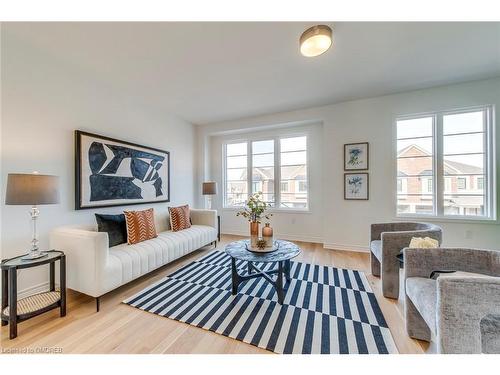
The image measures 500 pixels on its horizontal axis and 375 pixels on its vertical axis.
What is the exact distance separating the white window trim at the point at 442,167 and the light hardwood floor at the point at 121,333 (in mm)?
2051

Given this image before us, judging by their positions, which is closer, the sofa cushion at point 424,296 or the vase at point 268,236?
the sofa cushion at point 424,296

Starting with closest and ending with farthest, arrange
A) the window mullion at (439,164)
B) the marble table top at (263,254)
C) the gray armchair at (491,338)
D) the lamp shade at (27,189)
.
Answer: the gray armchair at (491,338), the lamp shade at (27,189), the marble table top at (263,254), the window mullion at (439,164)

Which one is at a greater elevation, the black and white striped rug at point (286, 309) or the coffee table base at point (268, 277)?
the coffee table base at point (268, 277)

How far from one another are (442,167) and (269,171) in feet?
9.71

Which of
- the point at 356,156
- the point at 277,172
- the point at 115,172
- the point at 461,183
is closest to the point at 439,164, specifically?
the point at 461,183

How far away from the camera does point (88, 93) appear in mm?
2613

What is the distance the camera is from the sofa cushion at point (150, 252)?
6.70 ft

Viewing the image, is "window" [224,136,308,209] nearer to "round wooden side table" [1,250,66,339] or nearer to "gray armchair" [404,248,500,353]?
"gray armchair" [404,248,500,353]

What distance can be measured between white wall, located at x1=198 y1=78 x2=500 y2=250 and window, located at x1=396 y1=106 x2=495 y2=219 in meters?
0.15

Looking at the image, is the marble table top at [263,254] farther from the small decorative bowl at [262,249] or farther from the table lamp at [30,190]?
the table lamp at [30,190]

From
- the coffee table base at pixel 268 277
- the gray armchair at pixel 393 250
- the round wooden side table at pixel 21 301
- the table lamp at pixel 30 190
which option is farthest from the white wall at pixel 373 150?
the round wooden side table at pixel 21 301

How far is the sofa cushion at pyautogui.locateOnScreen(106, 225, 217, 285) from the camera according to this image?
2043mm
